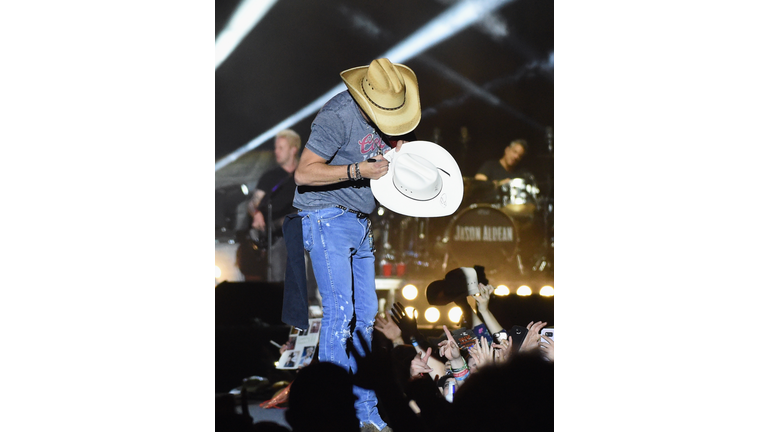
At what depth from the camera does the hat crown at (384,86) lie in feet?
6.29

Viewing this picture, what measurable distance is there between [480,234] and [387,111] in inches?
93.6

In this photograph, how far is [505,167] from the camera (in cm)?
438

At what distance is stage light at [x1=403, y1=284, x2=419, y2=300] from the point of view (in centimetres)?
355

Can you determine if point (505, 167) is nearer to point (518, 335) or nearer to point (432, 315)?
point (432, 315)

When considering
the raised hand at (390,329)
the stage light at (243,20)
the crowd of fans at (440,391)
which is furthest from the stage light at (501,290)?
the stage light at (243,20)

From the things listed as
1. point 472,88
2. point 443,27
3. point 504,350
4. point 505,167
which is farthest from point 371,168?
point 505,167

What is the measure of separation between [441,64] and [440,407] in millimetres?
2529

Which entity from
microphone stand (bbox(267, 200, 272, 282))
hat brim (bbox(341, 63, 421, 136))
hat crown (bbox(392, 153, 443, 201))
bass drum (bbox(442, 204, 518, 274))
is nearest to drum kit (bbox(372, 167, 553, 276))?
bass drum (bbox(442, 204, 518, 274))

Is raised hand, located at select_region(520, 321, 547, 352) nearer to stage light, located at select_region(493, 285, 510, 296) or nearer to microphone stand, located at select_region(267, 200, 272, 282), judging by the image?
stage light, located at select_region(493, 285, 510, 296)

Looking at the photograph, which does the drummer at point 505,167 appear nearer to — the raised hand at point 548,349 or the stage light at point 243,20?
the raised hand at point 548,349

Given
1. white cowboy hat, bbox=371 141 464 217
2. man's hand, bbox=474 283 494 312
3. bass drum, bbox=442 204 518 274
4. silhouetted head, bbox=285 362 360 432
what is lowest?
silhouetted head, bbox=285 362 360 432

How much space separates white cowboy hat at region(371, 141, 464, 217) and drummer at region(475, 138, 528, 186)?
2.10m
